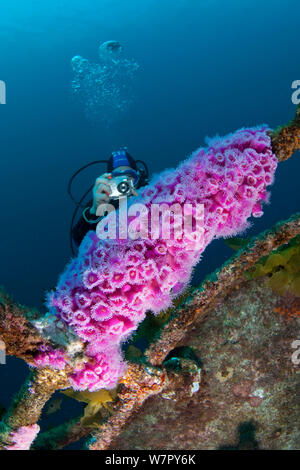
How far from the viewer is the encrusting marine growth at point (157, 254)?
93.9 inches

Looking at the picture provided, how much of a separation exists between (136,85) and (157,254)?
65585 millimetres

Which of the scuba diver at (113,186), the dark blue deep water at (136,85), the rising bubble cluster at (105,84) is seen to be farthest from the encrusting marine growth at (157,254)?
the rising bubble cluster at (105,84)

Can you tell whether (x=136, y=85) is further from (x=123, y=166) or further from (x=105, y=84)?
(x=123, y=166)

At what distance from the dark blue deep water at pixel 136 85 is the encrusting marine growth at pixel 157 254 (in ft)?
102

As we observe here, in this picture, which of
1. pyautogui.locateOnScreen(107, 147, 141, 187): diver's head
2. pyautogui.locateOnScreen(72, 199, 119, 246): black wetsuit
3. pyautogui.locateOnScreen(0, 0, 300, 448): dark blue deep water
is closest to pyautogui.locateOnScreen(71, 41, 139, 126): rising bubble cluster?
pyautogui.locateOnScreen(0, 0, 300, 448): dark blue deep water

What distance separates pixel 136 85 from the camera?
60.0 m

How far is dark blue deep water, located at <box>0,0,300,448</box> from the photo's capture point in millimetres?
40812

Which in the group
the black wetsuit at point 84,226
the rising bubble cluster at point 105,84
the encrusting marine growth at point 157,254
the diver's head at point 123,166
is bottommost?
the encrusting marine growth at point 157,254

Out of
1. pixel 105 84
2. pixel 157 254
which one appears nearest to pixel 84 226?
pixel 157 254

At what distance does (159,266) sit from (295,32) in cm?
7019

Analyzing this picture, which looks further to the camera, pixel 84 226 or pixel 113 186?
pixel 84 226

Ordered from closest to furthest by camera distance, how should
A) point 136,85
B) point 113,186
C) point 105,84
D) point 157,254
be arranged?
point 157,254, point 113,186, point 105,84, point 136,85

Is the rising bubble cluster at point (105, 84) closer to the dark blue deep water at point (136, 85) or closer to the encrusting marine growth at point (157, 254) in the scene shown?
the dark blue deep water at point (136, 85)

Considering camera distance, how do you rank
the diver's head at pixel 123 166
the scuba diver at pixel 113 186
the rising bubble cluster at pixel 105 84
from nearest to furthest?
the scuba diver at pixel 113 186, the diver's head at pixel 123 166, the rising bubble cluster at pixel 105 84
